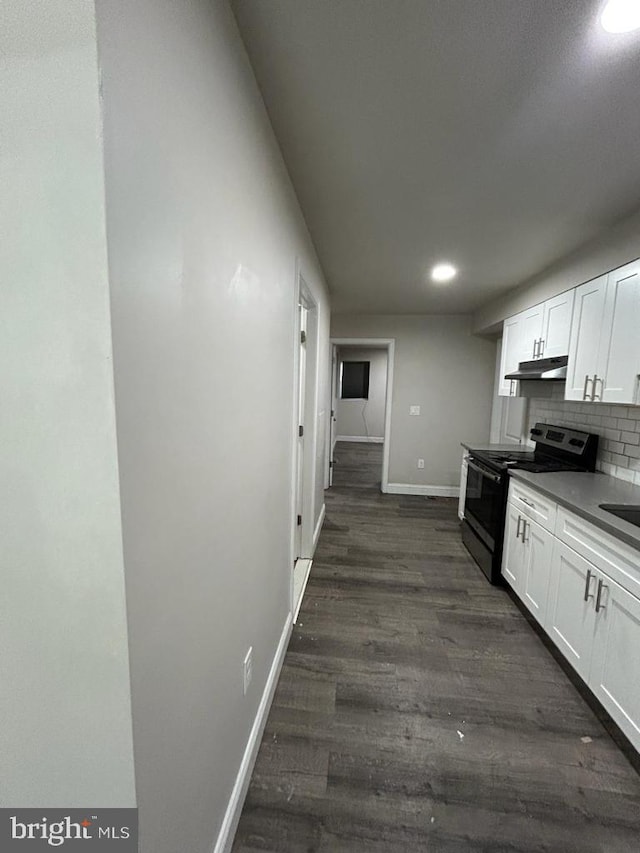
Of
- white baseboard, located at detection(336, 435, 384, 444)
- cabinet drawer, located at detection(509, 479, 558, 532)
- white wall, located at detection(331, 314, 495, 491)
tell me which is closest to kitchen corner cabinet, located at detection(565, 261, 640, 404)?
cabinet drawer, located at detection(509, 479, 558, 532)

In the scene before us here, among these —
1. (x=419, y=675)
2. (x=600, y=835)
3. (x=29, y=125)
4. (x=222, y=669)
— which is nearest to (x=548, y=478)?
(x=419, y=675)

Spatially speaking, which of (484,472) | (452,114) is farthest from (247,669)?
(484,472)

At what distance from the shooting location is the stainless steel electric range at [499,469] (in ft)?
8.46

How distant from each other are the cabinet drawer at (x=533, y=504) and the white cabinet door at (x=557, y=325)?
1.06 meters

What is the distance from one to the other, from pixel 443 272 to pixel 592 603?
99.7 inches

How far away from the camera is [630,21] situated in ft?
2.98

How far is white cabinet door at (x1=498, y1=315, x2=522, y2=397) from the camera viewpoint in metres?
3.28

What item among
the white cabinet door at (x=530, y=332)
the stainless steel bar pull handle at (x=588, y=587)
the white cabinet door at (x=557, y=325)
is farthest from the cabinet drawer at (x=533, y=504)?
the white cabinet door at (x=530, y=332)

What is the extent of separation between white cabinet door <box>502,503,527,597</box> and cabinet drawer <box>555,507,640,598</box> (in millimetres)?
469

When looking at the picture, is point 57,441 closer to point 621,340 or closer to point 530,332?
point 621,340

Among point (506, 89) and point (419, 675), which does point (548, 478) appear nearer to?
point (419, 675)

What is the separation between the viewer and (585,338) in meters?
2.31

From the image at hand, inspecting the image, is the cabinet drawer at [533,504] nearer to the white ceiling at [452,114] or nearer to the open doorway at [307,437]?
the open doorway at [307,437]

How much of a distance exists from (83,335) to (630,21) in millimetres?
1528
